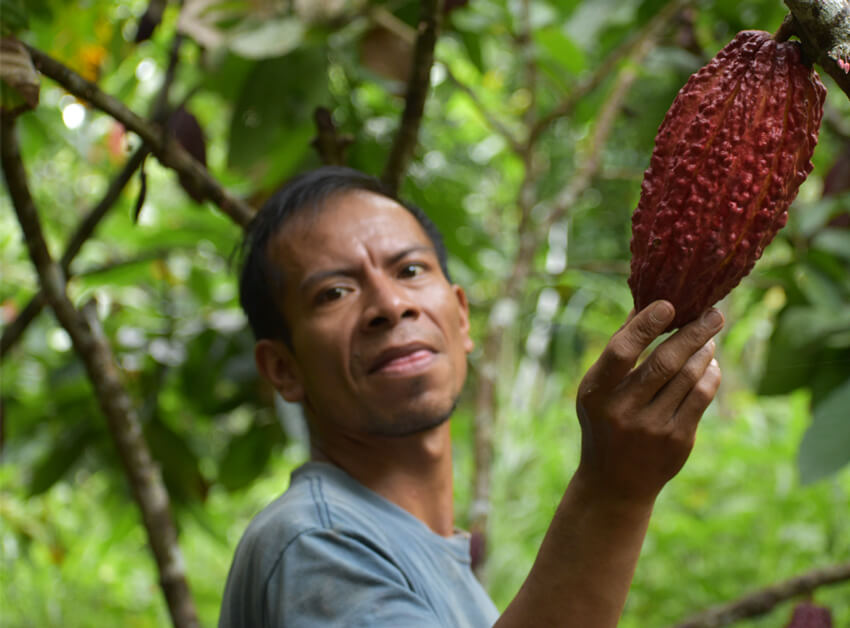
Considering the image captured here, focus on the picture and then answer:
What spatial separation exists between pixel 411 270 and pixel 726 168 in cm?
49

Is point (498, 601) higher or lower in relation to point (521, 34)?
lower

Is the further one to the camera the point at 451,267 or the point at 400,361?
the point at 451,267

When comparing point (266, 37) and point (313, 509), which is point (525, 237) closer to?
point (266, 37)

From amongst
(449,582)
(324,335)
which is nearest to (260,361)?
(324,335)

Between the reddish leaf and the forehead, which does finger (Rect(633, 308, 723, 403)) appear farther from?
the reddish leaf

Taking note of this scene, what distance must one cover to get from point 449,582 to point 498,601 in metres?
1.94

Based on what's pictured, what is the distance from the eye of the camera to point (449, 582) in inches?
37.7

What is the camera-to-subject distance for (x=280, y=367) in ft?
3.53

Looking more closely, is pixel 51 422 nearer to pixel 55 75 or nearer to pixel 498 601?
pixel 55 75

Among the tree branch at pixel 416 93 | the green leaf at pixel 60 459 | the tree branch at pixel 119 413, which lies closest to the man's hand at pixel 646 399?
the tree branch at pixel 416 93

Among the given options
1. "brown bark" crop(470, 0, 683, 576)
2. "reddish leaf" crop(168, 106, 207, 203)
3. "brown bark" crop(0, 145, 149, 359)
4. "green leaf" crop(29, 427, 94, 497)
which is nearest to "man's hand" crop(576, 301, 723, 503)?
"reddish leaf" crop(168, 106, 207, 203)

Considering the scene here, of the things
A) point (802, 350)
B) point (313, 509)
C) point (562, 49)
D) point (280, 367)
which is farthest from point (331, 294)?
point (562, 49)

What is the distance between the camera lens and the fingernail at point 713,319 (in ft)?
2.04

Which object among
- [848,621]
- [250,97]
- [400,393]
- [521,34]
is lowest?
[848,621]
